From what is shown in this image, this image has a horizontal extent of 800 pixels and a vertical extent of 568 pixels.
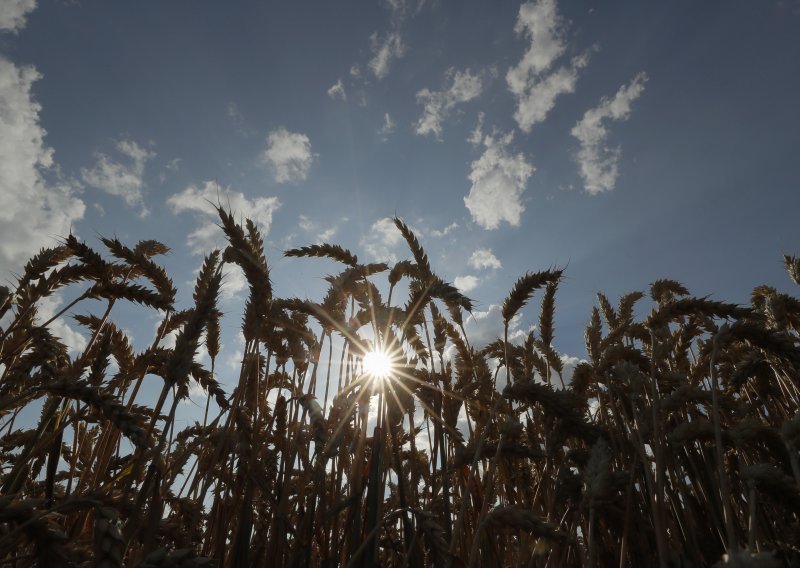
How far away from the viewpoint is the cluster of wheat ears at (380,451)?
1.79 meters

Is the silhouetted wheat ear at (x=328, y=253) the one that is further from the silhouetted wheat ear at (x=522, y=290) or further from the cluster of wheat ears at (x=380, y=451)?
the silhouetted wheat ear at (x=522, y=290)

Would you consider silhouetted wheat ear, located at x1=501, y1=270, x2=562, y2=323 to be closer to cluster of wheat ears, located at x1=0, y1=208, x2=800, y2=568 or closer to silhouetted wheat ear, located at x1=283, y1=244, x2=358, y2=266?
cluster of wheat ears, located at x1=0, y1=208, x2=800, y2=568

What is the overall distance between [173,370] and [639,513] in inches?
99.1

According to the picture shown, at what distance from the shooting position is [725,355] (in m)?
5.07

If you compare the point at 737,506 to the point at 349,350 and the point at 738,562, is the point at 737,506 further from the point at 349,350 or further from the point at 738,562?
the point at 349,350

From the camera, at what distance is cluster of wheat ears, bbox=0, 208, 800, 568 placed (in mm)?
1788

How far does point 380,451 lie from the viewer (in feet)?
8.04

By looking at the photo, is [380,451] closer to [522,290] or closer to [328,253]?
[522,290]

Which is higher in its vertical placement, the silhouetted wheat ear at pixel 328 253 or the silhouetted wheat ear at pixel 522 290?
the silhouetted wheat ear at pixel 328 253

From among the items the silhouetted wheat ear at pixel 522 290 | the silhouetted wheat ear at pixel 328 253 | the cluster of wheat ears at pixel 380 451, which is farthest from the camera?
the silhouetted wheat ear at pixel 328 253

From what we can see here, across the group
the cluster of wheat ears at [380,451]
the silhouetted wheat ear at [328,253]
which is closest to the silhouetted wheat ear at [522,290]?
the cluster of wheat ears at [380,451]

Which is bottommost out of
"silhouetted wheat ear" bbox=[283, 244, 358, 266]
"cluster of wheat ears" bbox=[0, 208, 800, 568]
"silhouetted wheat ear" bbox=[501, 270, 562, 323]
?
"cluster of wheat ears" bbox=[0, 208, 800, 568]

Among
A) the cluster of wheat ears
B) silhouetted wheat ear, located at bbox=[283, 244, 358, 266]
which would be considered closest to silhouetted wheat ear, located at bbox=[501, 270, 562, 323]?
the cluster of wheat ears

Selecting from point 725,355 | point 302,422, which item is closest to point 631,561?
point 302,422
